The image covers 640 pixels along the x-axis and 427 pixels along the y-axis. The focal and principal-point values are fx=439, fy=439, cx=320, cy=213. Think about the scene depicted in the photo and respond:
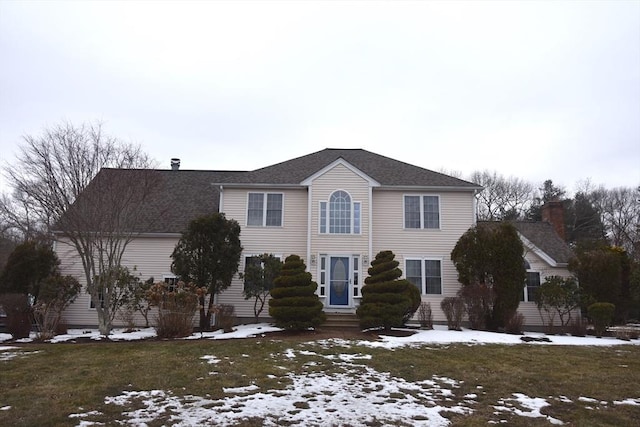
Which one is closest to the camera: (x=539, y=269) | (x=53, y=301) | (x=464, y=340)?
(x=464, y=340)

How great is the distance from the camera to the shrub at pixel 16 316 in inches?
496

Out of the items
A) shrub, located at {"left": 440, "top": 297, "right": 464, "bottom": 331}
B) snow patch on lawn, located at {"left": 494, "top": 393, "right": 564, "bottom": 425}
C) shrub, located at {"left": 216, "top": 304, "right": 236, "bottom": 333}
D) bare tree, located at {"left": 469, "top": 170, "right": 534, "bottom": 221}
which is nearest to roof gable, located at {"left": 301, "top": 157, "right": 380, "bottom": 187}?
shrub, located at {"left": 440, "top": 297, "right": 464, "bottom": 331}

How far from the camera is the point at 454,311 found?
1458 centimetres

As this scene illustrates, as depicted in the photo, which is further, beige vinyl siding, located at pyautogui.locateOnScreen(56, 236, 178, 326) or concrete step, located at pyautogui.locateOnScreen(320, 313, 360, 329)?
beige vinyl siding, located at pyautogui.locateOnScreen(56, 236, 178, 326)

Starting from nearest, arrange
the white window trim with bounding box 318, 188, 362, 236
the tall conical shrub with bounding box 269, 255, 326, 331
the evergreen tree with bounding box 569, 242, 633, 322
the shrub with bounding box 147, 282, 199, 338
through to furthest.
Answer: the shrub with bounding box 147, 282, 199, 338 < the tall conical shrub with bounding box 269, 255, 326, 331 < the evergreen tree with bounding box 569, 242, 633, 322 < the white window trim with bounding box 318, 188, 362, 236

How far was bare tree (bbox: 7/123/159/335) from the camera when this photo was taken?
12.9 metres

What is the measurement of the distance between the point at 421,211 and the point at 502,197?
24.4 meters

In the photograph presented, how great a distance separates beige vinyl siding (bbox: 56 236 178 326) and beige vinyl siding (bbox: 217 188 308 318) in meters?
2.64

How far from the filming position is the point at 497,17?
12.9 m

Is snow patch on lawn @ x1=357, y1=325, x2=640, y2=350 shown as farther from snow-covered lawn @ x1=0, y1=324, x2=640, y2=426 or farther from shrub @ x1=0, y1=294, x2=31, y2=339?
shrub @ x1=0, y1=294, x2=31, y2=339

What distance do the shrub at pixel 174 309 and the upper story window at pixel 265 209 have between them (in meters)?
5.21

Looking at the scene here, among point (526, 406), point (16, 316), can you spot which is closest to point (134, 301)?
point (16, 316)

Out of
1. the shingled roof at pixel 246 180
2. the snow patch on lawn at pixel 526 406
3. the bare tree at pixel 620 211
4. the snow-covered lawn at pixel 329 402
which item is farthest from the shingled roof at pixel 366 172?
the bare tree at pixel 620 211

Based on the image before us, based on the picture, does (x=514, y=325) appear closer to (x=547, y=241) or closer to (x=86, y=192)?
(x=547, y=241)
